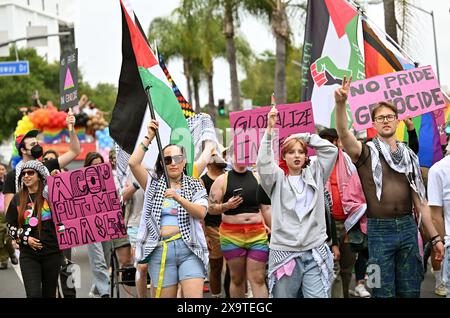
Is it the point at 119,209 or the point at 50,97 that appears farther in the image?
the point at 50,97

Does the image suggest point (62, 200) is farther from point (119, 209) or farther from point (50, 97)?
point (50, 97)

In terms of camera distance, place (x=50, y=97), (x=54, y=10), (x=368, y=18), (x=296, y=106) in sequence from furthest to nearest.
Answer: (x=54, y=10) < (x=50, y=97) < (x=368, y=18) < (x=296, y=106)

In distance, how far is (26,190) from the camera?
8656 millimetres

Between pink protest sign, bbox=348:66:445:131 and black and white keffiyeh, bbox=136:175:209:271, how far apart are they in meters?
1.87

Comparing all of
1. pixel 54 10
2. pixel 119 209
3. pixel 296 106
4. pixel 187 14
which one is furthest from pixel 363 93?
pixel 54 10

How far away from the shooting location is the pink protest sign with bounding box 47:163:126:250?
28.4 ft

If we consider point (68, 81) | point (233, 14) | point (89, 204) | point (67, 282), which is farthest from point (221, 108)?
point (89, 204)

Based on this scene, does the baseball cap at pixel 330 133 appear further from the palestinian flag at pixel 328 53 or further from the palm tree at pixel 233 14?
the palm tree at pixel 233 14

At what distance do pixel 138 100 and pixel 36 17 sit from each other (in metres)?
106

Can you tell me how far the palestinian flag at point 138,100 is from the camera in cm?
835

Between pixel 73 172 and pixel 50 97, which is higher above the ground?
pixel 50 97

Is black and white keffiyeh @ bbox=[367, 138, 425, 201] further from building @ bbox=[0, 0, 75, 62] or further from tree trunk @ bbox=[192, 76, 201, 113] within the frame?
building @ bbox=[0, 0, 75, 62]

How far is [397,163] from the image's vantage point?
7.27 m

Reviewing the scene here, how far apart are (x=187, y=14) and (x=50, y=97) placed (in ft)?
124
